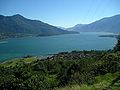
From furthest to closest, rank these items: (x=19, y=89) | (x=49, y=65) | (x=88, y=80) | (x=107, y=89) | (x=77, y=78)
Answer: (x=49, y=65) < (x=77, y=78) < (x=88, y=80) < (x=19, y=89) < (x=107, y=89)

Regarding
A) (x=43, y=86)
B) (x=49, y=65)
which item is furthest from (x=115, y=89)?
(x=49, y=65)

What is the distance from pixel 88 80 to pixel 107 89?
5.70 meters

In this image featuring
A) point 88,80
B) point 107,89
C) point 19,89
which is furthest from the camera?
point 88,80

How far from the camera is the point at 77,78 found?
71.3ft

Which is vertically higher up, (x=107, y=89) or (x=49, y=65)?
(x=107, y=89)

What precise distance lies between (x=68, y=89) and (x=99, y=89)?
79.9 inches

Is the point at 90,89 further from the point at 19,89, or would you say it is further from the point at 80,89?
the point at 19,89

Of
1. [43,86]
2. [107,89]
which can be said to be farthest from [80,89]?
[43,86]

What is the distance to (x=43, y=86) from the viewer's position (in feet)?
55.6

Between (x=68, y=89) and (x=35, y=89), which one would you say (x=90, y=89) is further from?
(x=35, y=89)

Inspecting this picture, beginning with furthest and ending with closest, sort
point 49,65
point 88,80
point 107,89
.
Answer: point 49,65
point 88,80
point 107,89

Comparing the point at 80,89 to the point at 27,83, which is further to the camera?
the point at 27,83

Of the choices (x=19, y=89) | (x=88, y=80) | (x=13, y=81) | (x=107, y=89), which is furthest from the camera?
(x=88, y=80)

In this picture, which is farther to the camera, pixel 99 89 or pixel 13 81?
pixel 13 81
